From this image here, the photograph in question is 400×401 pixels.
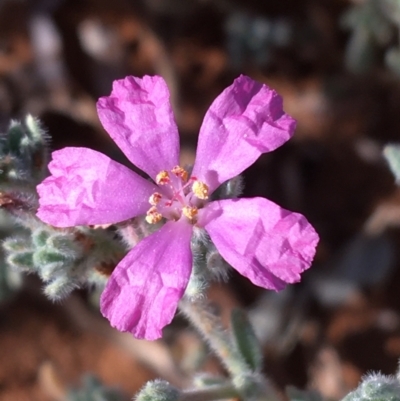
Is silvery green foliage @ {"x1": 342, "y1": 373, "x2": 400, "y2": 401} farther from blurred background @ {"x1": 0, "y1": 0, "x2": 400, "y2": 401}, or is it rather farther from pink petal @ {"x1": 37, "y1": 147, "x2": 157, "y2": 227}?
blurred background @ {"x1": 0, "y1": 0, "x2": 400, "y2": 401}

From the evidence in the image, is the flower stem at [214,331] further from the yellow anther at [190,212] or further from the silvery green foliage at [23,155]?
the silvery green foliage at [23,155]

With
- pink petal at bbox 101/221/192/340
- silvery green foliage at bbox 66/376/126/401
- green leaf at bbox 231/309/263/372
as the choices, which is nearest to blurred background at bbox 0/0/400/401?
silvery green foliage at bbox 66/376/126/401

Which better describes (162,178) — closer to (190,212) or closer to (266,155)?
(190,212)

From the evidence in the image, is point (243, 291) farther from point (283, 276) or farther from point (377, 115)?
point (283, 276)

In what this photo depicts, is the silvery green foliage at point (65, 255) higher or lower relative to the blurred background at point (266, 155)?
higher

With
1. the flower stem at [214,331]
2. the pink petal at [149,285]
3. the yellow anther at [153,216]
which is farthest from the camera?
the flower stem at [214,331]

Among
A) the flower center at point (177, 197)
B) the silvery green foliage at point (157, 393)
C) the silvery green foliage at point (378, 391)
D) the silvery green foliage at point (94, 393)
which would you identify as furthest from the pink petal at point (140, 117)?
the silvery green foliage at point (94, 393)
